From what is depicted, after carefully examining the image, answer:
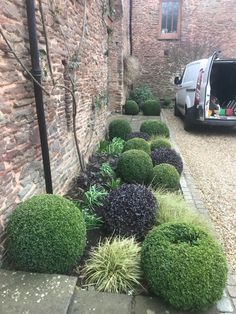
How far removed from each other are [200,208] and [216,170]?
2.03m

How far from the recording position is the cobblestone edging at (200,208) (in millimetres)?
2480

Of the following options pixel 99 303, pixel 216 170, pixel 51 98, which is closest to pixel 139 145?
pixel 216 170

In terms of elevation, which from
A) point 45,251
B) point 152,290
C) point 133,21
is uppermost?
point 133,21

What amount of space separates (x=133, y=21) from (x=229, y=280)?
582 inches

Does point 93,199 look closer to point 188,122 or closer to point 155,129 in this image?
point 155,129

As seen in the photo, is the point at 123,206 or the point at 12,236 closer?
the point at 12,236

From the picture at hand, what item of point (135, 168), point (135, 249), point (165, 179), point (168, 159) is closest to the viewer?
point (135, 249)

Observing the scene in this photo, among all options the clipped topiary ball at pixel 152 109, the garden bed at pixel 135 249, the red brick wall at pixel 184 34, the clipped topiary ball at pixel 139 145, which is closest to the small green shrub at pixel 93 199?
the garden bed at pixel 135 249

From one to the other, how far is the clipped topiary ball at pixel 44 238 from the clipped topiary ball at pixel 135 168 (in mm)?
2301

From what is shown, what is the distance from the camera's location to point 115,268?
108 inches

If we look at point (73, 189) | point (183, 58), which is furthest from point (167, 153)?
point (183, 58)

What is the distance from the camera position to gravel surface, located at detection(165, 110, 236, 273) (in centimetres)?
398

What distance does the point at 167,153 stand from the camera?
5.73 m

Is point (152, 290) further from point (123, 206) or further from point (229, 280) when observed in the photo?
point (123, 206)
